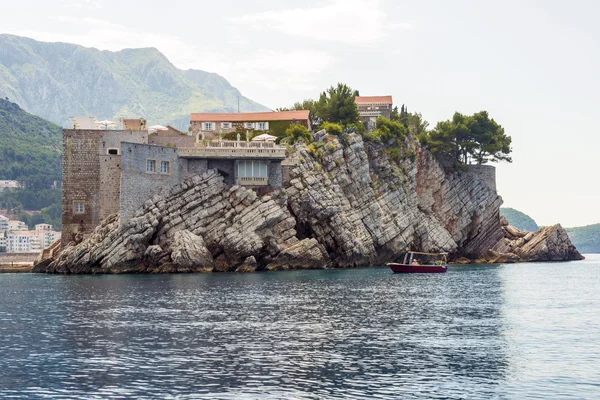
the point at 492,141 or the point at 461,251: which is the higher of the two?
the point at 492,141

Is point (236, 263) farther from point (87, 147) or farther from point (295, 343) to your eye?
point (295, 343)

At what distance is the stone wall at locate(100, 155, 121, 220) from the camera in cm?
10181

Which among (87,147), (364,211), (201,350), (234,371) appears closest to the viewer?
(234,371)

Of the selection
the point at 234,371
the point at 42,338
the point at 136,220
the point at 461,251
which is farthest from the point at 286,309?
the point at 461,251

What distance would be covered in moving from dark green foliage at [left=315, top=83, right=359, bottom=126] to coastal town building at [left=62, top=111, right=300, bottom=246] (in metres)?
21.4

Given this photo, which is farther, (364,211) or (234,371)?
(364,211)

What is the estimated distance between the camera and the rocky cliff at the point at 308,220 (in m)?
97.7

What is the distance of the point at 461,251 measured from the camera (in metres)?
137

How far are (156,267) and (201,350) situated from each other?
54.5 m

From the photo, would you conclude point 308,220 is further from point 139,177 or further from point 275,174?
point 139,177

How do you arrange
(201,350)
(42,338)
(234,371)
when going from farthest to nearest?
(42,338) → (201,350) → (234,371)

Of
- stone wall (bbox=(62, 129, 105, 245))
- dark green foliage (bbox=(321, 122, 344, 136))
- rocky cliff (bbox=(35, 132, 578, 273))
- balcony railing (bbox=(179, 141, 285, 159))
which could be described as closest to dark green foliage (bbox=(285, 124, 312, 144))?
rocky cliff (bbox=(35, 132, 578, 273))

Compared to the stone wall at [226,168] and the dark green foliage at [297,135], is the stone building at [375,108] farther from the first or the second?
the stone wall at [226,168]

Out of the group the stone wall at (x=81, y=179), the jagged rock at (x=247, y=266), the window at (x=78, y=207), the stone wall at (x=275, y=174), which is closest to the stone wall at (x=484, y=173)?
the stone wall at (x=275, y=174)
